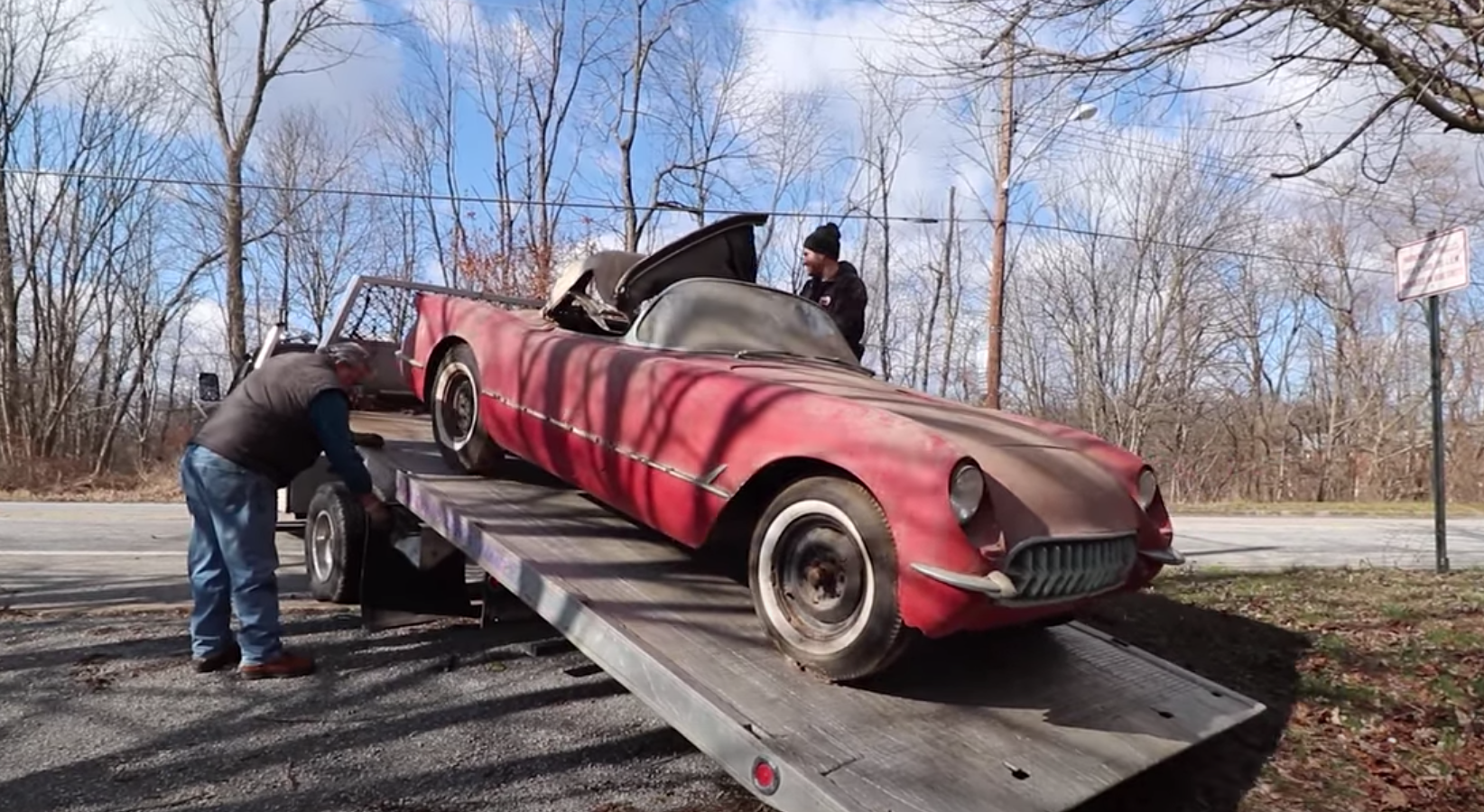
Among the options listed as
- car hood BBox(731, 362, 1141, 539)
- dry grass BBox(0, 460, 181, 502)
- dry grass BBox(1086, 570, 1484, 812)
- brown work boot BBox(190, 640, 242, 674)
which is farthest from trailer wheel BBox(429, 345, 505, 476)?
dry grass BBox(0, 460, 181, 502)

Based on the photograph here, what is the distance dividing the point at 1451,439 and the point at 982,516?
32.4m

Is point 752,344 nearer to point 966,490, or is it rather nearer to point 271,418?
point 966,490

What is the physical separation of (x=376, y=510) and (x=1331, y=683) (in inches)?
179

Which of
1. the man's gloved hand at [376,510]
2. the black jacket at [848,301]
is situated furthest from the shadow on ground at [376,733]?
the black jacket at [848,301]

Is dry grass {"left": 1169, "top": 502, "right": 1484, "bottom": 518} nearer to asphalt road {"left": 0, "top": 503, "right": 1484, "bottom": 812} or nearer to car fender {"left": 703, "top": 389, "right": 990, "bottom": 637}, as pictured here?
asphalt road {"left": 0, "top": 503, "right": 1484, "bottom": 812}

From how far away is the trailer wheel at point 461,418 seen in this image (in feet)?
15.4

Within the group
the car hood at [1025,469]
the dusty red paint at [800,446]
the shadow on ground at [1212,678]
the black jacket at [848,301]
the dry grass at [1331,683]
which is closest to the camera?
the dusty red paint at [800,446]

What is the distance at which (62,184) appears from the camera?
73.5 ft

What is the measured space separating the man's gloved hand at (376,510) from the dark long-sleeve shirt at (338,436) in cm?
6

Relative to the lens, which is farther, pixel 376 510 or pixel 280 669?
pixel 376 510

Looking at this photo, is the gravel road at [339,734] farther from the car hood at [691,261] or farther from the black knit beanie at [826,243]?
the black knit beanie at [826,243]

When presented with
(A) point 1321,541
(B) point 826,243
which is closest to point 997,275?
(A) point 1321,541

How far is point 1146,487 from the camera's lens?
131 inches

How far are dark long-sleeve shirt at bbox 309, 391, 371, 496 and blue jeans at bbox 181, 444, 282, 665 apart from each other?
327 mm
